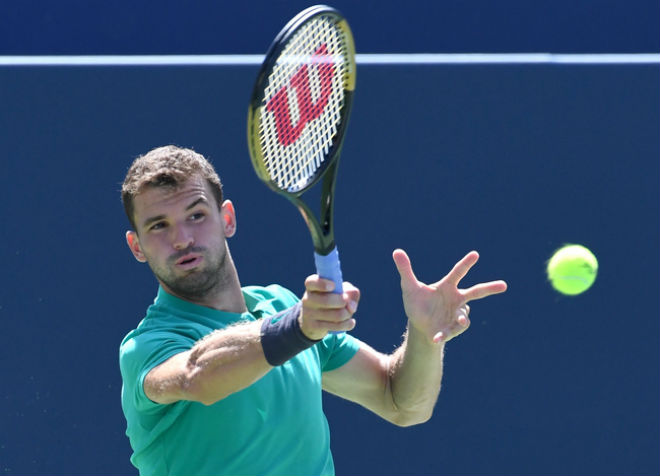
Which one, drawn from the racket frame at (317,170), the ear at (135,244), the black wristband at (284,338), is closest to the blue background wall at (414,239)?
the ear at (135,244)

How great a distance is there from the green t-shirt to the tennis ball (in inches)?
45.1

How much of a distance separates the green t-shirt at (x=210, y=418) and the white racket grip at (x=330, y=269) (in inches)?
19.5

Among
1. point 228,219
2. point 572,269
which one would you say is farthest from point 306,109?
point 572,269

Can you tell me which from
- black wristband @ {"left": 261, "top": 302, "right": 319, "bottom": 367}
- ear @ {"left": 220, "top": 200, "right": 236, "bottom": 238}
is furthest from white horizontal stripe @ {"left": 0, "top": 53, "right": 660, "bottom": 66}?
black wristband @ {"left": 261, "top": 302, "right": 319, "bottom": 367}

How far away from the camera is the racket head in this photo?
7.27 ft

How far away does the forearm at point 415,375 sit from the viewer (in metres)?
2.67

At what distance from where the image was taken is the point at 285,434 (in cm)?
247

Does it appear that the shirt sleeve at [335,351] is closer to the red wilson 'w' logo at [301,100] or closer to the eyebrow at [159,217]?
the eyebrow at [159,217]

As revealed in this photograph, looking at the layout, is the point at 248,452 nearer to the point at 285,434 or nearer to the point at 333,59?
the point at 285,434

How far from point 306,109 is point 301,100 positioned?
40 millimetres

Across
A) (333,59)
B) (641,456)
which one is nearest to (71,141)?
(333,59)

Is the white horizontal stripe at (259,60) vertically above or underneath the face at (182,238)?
above

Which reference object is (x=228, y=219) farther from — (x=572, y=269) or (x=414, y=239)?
(x=572, y=269)

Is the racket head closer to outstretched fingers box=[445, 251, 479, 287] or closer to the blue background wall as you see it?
outstretched fingers box=[445, 251, 479, 287]
